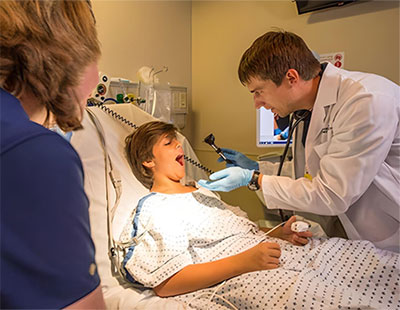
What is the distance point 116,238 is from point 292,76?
108 cm

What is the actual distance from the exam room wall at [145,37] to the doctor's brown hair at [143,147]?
0.78 m

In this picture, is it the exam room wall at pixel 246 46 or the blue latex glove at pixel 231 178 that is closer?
the blue latex glove at pixel 231 178

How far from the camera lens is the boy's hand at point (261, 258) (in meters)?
1.17

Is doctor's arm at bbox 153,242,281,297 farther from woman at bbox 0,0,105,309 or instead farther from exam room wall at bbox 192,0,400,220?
exam room wall at bbox 192,0,400,220

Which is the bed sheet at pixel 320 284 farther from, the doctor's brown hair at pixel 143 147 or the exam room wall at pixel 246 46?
the exam room wall at pixel 246 46

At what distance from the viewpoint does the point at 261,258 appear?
118 centimetres

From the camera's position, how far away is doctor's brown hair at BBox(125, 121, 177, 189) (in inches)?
66.6

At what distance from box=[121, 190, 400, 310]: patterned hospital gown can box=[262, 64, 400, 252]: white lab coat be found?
0.16 meters

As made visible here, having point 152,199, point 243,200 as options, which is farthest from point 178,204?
point 243,200

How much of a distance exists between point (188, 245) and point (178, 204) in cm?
22

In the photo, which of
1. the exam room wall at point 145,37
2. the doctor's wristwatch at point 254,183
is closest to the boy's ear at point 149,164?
the doctor's wristwatch at point 254,183

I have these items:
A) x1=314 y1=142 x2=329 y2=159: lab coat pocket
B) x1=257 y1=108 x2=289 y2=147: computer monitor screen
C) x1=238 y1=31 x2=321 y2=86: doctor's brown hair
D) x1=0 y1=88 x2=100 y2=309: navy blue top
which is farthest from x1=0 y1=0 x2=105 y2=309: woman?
x1=257 y1=108 x2=289 y2=147: computer monitor screen

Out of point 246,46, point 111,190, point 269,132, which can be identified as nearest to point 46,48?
point 111,190

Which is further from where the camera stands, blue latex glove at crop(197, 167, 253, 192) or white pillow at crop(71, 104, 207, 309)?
blue latex glove at crop(197, 167, 253, 192)
